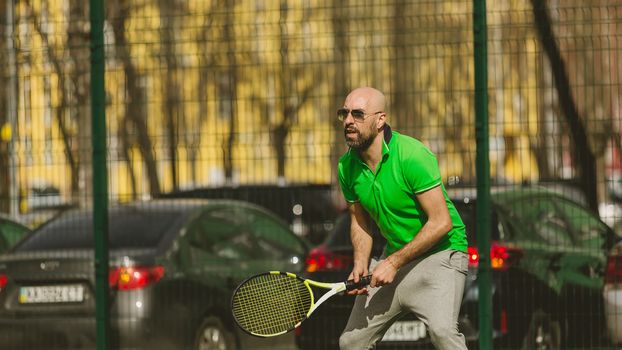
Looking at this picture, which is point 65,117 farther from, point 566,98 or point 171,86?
point 566,98

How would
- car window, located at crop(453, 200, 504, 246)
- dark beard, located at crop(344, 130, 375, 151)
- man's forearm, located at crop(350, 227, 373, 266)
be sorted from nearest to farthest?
dark beard, located at crop(344, 130, 375, 151) < man's forearm, located at crop(350, 227, 373, 266) < car window, located at crop(453, 200, 504, 246)

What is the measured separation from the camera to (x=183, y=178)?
11.6 metres

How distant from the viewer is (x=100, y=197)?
11195 mm

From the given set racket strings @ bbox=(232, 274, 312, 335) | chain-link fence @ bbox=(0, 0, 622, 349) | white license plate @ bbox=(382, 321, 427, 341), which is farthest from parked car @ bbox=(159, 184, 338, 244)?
racket strings @ bbox=(232, 274, 312, 335)

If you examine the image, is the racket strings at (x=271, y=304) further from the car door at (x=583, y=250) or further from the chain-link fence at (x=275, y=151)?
Result: the car door at (x=583, y=250)

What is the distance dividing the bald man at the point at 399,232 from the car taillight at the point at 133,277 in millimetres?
3587

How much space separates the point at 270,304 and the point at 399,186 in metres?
0.98

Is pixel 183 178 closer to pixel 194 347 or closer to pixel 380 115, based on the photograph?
pixel 194 347

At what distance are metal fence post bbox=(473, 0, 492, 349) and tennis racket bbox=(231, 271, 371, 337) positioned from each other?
2.50m

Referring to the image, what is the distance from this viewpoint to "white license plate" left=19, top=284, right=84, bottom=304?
38.7ft

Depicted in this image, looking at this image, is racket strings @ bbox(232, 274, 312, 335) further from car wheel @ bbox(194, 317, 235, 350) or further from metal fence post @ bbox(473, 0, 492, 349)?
car wheel @ bbox(194, 317, 235, 350)

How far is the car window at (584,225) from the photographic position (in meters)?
11.1

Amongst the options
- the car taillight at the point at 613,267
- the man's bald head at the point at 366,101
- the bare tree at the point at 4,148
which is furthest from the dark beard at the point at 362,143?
the bare tree at the point at 4,148

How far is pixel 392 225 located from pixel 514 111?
9.93ft
